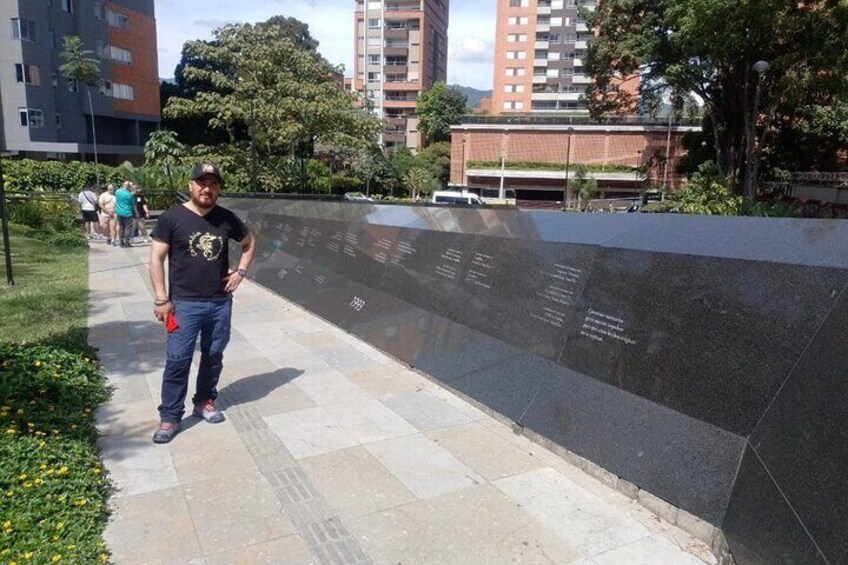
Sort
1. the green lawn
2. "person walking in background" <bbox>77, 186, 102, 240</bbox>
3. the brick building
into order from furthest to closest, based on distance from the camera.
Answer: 1. the brick building
2. "person walking in background" <bbox>77, 186, 102, 240</bbox>
3. the green lawn

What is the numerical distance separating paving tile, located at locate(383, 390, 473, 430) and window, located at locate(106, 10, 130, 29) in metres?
60.7

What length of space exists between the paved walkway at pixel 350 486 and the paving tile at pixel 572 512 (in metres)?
0.01

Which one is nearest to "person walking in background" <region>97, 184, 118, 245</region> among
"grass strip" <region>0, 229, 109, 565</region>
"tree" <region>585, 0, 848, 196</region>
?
"grass strip" <region>0, 229, 109, 565</region>

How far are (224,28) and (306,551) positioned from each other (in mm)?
20040

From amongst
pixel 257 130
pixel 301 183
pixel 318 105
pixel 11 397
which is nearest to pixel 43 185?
pixel 301 183

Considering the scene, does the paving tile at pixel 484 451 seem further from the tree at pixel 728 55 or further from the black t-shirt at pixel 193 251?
the tree at pixel 728 55

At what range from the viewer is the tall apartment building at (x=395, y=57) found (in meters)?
90.8

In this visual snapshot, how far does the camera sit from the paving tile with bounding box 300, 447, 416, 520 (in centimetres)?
352

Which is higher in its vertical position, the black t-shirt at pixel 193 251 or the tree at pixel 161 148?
the tree at pixel 161 148

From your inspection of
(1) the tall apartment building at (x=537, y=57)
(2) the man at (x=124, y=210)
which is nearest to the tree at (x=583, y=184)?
(1) the tall apartment building at (x=537, y=57)

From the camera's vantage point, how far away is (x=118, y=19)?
2194 inches

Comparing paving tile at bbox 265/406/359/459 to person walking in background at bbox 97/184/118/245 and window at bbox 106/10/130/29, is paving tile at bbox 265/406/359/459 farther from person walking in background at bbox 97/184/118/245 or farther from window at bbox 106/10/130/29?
window at bbox 106/10/130/29

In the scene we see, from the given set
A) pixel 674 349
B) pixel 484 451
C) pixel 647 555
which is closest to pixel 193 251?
pixel 484 451

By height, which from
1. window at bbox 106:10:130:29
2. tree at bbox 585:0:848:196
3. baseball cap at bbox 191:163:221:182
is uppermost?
window at bbox 106:10:130:29
